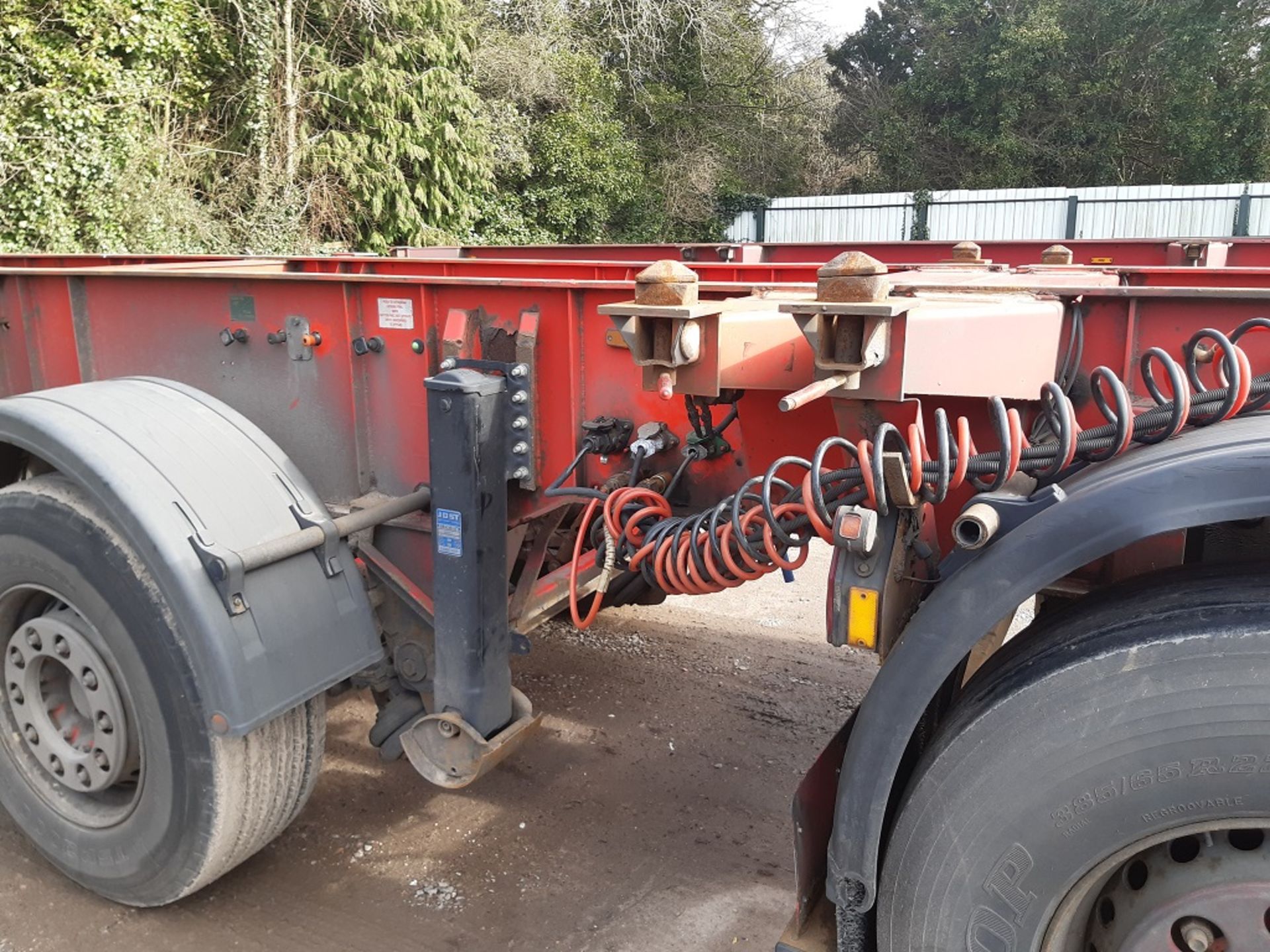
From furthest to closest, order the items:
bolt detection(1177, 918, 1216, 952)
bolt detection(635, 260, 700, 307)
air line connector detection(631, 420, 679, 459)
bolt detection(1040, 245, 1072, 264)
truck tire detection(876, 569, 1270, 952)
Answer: bolt detection(1040, 245, 1072, 264) < air line connector detection(631, 420, 679, 459) < bolt detection(635, 260, 700, 307) < bolt detection(1177, 918, 1216, 952) < truck tire detection(876, 569, 1270, 952)

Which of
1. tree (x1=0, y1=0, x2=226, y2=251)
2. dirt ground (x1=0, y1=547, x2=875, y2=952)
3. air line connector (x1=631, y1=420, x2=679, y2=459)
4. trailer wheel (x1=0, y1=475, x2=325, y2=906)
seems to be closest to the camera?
air line connector (x1=631, y1=420, x2=679, y2=459)

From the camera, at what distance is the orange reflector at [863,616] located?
187cm

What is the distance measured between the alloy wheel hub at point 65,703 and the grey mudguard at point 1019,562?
198 centimetres

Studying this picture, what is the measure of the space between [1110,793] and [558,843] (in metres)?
2.15

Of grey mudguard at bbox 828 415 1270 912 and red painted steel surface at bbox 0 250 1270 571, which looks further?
red painted steel surface at bbox 0 250 1270 571

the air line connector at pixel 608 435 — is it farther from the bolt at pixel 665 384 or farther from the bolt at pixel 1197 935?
the bolt at pixel 1197 935

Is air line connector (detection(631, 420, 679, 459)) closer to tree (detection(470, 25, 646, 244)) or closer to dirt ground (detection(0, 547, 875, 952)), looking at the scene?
dirt ground (detection(0, 547, 875, 952))

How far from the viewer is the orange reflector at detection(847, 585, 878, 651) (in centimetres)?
187

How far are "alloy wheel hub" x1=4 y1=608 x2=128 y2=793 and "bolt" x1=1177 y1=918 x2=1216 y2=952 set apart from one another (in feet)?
8.23

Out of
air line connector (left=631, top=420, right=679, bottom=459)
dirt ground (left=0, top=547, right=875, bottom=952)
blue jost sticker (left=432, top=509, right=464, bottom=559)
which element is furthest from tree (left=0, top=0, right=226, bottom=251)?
air line connector (left=631, top=420, right=679, bottom=459)

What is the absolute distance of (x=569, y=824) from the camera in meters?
3.45

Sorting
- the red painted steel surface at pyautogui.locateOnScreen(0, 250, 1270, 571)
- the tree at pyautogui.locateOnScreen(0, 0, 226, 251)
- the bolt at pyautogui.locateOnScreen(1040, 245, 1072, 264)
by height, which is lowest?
the red painted steel surface at pyautogui.locateOnScreen(0, 250, 1270, 571)

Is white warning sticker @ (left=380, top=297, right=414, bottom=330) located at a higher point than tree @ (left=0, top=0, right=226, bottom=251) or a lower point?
lower

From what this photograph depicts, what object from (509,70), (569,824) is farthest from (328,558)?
(509,70)
